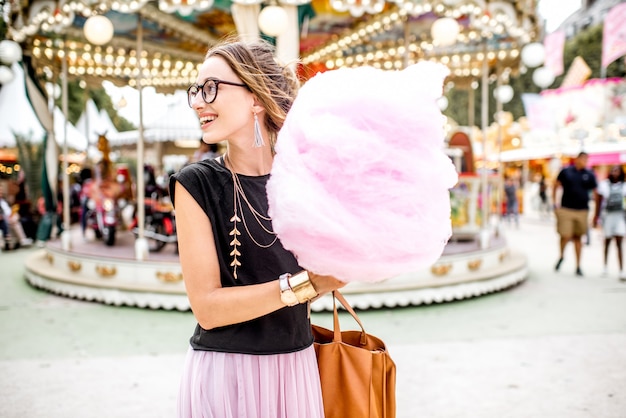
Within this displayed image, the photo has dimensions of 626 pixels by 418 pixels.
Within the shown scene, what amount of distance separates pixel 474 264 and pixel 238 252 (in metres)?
5.63

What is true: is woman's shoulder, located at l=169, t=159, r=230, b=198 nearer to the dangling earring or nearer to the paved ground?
the dangling earring

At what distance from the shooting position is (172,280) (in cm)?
566

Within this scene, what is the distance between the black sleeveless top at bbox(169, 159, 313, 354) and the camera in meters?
1.19

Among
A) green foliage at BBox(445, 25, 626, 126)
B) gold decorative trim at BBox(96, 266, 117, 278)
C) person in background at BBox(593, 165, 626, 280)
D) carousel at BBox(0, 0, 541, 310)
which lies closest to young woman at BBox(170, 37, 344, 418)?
carousel at BBox(0, 0, 541, 310)

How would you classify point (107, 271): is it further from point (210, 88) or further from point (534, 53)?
point (534, 53)

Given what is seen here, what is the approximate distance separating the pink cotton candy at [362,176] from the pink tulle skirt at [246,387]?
0.37 metres

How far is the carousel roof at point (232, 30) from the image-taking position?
235 inches

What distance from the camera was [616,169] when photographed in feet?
23.9

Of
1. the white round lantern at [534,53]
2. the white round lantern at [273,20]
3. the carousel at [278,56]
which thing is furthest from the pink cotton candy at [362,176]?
the white round lantern at [534,53]

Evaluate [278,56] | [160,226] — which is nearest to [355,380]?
[278,56]

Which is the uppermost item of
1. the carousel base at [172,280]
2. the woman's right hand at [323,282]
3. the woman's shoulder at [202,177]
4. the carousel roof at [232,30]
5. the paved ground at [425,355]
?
the carousel roof at [232,30]

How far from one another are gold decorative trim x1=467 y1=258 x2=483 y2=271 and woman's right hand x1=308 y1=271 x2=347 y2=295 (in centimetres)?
557

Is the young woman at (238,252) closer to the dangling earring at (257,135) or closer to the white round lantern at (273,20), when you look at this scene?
the dangling earring at (257,135)

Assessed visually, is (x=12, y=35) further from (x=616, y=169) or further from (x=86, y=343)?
(x=616, y=169)
